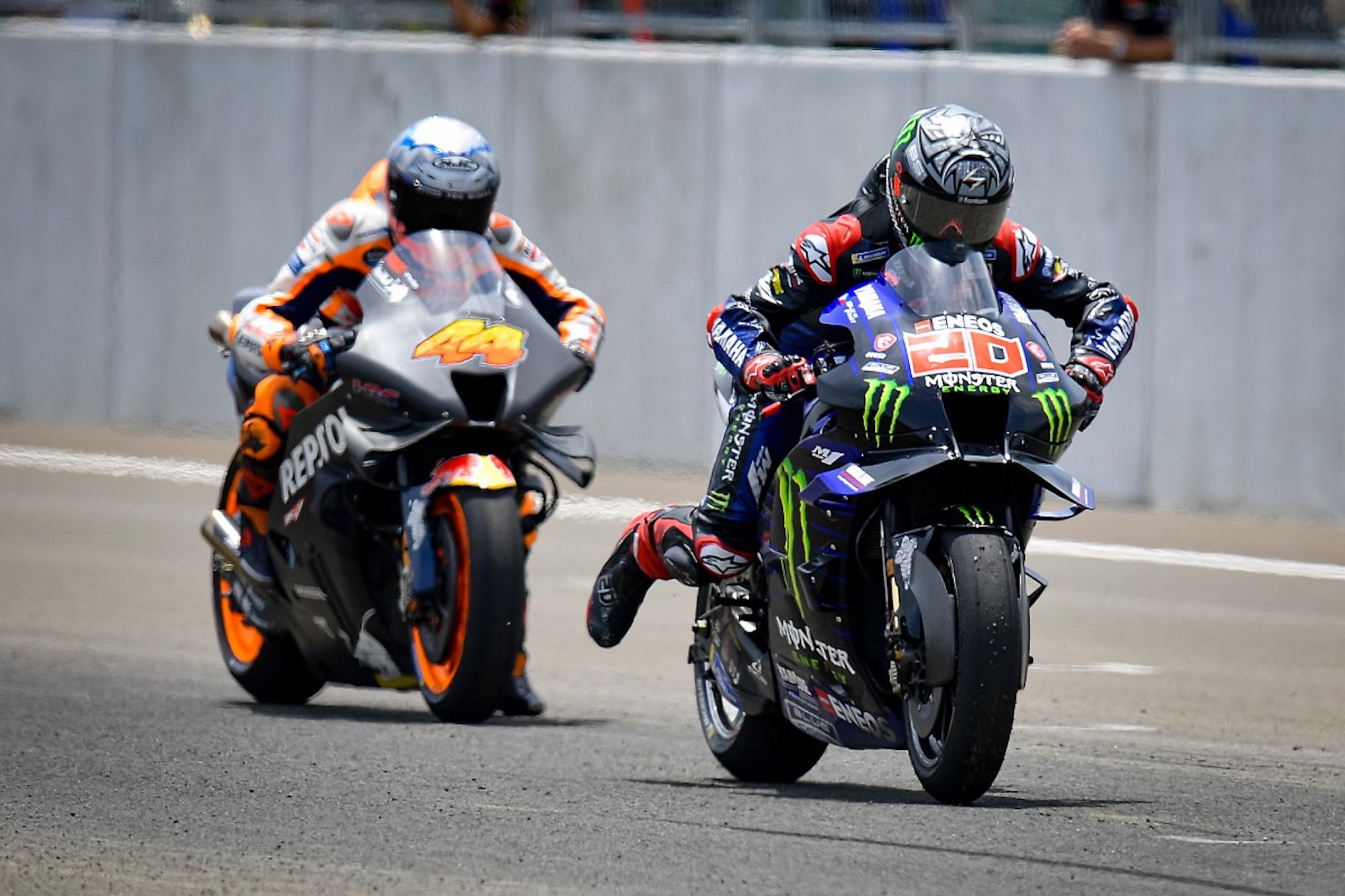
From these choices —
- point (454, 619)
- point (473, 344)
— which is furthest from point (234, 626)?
point (473, 344)

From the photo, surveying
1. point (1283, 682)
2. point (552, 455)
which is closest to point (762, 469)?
point (552, 455)

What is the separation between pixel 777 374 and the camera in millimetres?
6676

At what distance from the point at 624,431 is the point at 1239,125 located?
4.52 metres

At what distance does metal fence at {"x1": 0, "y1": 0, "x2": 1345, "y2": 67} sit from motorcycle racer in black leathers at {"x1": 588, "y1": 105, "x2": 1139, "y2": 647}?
288 inches

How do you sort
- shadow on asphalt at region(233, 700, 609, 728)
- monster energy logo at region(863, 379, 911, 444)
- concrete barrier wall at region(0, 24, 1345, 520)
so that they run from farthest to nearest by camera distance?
concrete barrier wall at region(0, 24, 1345, 520), shadow on asphalt at region(233, 700, 609, 728), monster energy logo at region(863, 379, 911, 444)

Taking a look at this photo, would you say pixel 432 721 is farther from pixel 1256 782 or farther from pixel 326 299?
pixel 1256 782

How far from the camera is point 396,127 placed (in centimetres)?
1756

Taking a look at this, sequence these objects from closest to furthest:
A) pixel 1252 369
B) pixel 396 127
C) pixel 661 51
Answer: pixel 1252 369
pixel 661 51
pixel 396 127

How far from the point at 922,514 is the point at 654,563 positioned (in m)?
1.38

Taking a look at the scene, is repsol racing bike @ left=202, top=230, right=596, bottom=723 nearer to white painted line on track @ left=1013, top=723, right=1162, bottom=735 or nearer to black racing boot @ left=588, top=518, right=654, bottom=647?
black racing boot @ left=588, top=518, right=654, bottom=647

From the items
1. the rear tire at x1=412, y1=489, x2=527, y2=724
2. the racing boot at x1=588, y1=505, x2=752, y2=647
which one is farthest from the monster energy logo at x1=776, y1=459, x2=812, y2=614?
the rear tire at x1=412, y1=489, x2=527, y2=724

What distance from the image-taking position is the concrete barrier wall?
46.0 feet

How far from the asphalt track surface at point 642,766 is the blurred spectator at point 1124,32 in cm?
272

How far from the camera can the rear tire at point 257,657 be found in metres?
9.33
